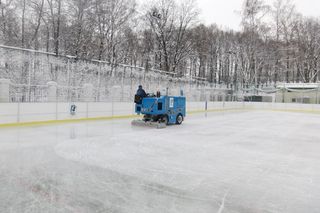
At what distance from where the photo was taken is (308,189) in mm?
4180

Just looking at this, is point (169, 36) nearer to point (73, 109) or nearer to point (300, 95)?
point (300, 95)

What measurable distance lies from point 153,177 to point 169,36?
29.4 metres

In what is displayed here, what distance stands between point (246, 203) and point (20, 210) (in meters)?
2.77

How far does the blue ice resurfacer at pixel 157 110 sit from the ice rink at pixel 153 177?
3.93m

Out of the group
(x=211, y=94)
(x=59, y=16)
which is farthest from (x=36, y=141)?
(x=211, y=94)

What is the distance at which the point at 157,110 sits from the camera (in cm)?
1175

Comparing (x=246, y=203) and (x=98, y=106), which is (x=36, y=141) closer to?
(x=246, y=203)

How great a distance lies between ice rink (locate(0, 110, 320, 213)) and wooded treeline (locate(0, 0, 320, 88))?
12782 millimetres

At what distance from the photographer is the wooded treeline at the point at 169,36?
2206 centimetres

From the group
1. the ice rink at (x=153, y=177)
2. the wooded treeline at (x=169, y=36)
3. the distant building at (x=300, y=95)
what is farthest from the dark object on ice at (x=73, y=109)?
the distant building at (x=300, y=95)

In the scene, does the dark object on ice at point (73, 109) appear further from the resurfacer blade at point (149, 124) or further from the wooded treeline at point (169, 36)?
the wooded treeline at point (169, 36)

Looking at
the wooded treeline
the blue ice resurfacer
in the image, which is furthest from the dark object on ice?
the wooded treeline

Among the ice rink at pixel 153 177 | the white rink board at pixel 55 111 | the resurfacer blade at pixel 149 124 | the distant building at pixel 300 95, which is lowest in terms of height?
the ice rink at pixel 153 177

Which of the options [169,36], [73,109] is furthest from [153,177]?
[169,36]
